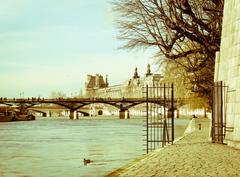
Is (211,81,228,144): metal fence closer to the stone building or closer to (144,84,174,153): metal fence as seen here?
the stone building

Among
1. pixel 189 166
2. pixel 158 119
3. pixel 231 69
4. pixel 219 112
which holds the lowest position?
pixel 189 166

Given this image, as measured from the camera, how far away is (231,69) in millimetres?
18203

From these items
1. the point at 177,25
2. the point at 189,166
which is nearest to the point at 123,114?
the point at 177,25

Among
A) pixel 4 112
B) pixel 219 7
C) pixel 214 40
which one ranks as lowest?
pixel 4 112

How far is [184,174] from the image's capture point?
10531 mm

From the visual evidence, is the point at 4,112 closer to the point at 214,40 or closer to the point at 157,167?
the point at 214,40

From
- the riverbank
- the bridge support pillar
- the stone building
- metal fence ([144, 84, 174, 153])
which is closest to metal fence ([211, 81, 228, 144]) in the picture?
the stone building

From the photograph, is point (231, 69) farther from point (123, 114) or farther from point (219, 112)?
point (123, 114)

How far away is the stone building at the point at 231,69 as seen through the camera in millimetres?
17203

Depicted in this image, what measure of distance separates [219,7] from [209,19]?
125 cm

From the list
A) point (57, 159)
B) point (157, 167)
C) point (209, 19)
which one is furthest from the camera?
point (57, 159)

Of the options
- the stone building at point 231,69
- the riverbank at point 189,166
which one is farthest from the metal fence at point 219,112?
the riverbank at point 189,166

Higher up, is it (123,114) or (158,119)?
(158,119)

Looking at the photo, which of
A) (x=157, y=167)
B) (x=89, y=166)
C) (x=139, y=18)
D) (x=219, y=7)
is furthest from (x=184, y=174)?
(x=139, y=18)
